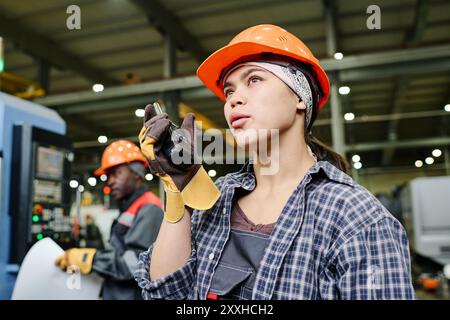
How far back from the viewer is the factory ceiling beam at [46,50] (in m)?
4.56

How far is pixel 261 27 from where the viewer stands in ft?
3.54

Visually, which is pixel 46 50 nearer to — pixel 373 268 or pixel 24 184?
pixel 24 184

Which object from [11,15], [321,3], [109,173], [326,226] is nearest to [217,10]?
[321,3]

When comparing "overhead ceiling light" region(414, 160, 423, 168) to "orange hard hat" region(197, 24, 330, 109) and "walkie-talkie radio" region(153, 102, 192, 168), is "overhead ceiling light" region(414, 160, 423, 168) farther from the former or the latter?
"walkie-talkie radio" region(153, 102, 192, 168)

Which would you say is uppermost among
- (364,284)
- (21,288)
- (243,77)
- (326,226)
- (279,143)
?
(243,77)

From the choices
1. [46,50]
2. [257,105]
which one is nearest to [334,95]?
[257,105]

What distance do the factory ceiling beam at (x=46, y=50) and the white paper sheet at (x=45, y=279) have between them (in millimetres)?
3454

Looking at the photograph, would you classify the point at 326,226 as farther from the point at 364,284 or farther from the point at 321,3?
the point at 321,3

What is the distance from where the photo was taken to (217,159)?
1.67 metres

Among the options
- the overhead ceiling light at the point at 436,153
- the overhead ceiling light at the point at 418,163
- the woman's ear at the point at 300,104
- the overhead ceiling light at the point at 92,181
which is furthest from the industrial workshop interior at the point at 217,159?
the overhead ceiling light at the point at 418,163

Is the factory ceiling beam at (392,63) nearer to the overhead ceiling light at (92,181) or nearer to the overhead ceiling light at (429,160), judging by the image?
the overhead ceiling light at (92,181)

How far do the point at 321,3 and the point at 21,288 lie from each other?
394 centimetres

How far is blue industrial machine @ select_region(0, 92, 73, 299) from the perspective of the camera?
7.27ft
